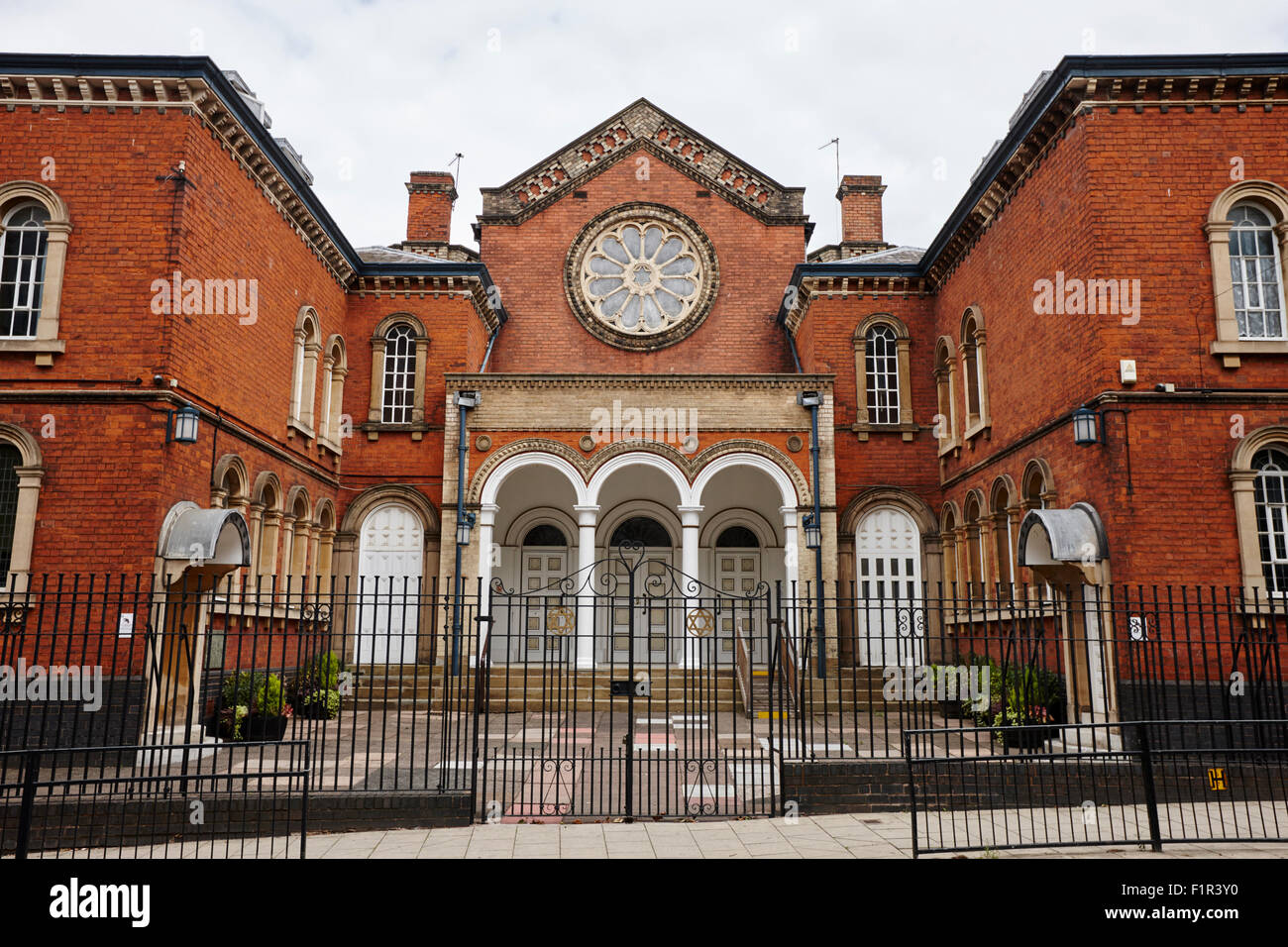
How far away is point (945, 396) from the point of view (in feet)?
67.3

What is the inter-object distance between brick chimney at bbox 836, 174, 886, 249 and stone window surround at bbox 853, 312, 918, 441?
426cm

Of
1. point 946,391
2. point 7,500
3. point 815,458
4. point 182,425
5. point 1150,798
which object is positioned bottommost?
point 1150,798

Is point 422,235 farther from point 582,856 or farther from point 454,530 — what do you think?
point 582,856

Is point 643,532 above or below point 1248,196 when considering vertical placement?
below

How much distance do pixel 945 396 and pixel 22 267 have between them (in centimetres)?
1714

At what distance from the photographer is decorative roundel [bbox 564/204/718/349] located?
77.8 feet

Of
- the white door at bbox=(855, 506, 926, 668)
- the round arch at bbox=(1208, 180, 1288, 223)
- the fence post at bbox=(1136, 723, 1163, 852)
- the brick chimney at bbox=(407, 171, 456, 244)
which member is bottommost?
the fence post at bbox=(1136, 723, 1163, 852)

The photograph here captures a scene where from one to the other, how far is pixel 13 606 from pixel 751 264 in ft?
58.4

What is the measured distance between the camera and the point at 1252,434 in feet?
40.7

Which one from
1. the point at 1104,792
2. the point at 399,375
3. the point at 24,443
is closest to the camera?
the point at 1104,792

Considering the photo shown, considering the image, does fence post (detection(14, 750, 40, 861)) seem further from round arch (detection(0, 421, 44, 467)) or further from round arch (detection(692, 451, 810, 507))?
round arch (detection(692, 451, 810, 507))

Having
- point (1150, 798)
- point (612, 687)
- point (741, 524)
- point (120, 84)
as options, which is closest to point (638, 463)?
point (741, 524)

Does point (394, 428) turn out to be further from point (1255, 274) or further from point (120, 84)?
point (1255, 274)

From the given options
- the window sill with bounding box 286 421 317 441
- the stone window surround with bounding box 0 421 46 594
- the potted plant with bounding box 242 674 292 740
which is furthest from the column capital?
the stone window surround with bounding box 0 421 46 594
